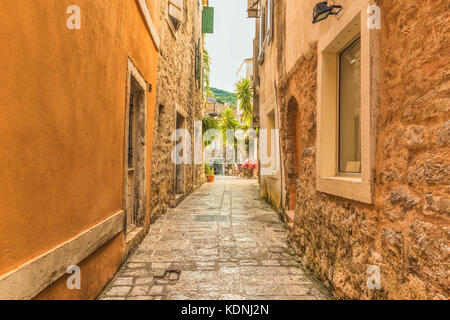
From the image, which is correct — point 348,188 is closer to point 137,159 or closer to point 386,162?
point 386,162

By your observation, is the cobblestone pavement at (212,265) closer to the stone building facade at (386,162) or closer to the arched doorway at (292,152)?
the stone building facade at (386,162)

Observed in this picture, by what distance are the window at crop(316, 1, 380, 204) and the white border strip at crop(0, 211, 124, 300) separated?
2.14 meters

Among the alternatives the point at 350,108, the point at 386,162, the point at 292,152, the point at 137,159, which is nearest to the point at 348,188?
the point at 386,162

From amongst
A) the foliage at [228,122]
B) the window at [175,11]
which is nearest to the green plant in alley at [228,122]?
the foliage at [228,122]

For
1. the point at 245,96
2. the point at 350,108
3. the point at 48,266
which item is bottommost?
the point at 48,266

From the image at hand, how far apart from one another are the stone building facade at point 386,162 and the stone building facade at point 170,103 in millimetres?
3086

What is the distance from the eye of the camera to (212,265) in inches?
134

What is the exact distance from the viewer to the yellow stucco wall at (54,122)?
142cm

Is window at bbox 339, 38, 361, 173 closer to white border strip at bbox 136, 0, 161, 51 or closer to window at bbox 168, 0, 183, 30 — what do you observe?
white border strip at bbox 136, 0, 161, 51

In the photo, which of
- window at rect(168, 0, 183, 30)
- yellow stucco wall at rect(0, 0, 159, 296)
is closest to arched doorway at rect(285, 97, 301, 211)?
yellow stucco wall at rect(0, 0, 159, 296)

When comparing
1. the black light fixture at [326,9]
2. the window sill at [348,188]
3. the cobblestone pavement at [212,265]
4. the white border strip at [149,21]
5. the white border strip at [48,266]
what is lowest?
the cobblestone pavement at [212,265]

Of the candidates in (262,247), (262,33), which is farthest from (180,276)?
(262,33)

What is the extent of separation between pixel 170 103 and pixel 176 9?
2034 mm

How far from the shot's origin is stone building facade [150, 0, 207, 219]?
223 inches
